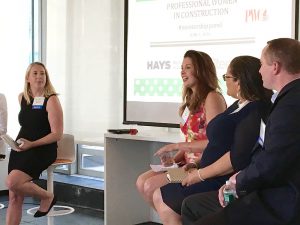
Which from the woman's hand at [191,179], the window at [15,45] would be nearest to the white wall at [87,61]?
the window at [15,45]

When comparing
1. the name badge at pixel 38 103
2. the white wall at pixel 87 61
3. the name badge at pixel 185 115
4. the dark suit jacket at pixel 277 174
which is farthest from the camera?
the white wall at pixel 87 61

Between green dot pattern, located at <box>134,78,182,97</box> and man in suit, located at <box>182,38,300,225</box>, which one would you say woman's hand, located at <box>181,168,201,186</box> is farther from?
green dot pattern, located at <box>134,78,182,97</box>

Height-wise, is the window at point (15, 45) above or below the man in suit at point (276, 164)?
above

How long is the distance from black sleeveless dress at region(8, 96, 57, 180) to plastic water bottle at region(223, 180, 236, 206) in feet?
6.14

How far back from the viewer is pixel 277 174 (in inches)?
81.5

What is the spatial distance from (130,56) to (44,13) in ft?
5.08

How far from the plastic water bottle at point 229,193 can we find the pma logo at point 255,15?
1.65 m

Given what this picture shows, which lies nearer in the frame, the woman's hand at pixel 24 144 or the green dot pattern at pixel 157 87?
the woman's hand at pixel 24 144

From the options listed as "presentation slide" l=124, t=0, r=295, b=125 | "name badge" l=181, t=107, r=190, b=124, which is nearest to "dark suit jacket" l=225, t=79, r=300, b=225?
"name badge" l=181, t=107, r=190, b=124

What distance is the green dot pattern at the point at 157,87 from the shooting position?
13.6ft

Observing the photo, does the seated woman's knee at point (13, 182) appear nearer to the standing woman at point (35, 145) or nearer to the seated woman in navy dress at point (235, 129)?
the standing woman at point (35, 145)

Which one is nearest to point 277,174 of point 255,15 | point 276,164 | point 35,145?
point 276,164

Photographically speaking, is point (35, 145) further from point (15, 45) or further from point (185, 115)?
point (15, 45)

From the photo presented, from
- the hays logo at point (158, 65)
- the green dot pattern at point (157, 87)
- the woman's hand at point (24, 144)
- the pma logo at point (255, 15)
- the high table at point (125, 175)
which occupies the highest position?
the pma logo at point (255, 15)
